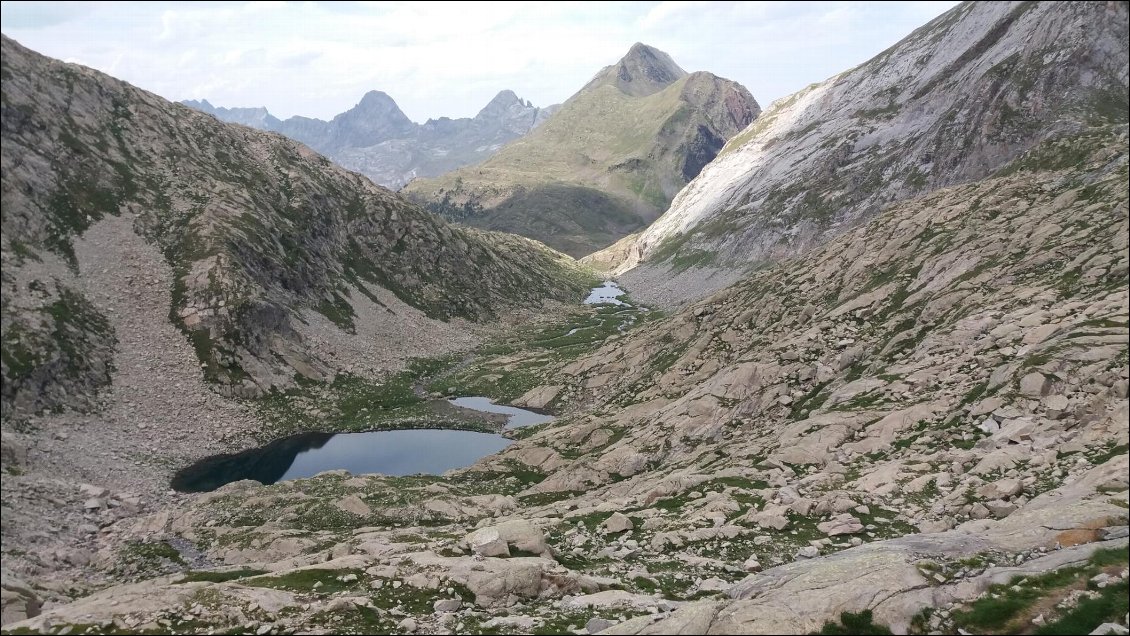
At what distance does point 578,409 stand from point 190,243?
69981mm

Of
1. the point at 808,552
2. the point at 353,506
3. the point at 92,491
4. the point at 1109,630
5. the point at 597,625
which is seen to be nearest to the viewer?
the point at 1109,630

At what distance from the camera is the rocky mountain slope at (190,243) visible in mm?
72312

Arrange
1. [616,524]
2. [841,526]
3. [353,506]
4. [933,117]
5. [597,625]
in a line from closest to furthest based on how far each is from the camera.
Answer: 1. [597,625]
2. [841,526]
3. [616,524]
4. [353,506]
5. [933,117]

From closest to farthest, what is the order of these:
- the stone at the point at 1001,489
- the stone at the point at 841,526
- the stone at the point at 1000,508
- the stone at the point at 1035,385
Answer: the stone at the point at 1000,508 → the stone at the point at 1001,489 → the stone at the point at 841,526 → the stone at the point at 1035,385

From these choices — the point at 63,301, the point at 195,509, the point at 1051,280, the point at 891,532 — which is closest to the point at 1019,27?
the point at 1051,280

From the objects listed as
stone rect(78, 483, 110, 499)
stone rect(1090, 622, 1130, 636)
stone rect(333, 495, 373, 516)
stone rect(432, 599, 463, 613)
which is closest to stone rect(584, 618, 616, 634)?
stone rect(432, 599, 463, 613)

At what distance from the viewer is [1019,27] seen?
126 meters

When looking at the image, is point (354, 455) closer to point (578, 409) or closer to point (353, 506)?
point (353, 506)

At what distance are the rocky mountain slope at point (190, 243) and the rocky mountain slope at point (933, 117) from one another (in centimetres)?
8616

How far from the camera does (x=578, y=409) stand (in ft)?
273

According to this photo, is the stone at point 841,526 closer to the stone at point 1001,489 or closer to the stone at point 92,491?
the stone at point 1001,489

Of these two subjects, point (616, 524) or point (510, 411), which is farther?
point (510, 411)

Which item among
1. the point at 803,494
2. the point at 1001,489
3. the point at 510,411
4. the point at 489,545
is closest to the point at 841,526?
the point at 803,494

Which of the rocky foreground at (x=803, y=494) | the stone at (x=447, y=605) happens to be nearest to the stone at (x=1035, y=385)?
the rocky foreground at (x=803, y=494)
